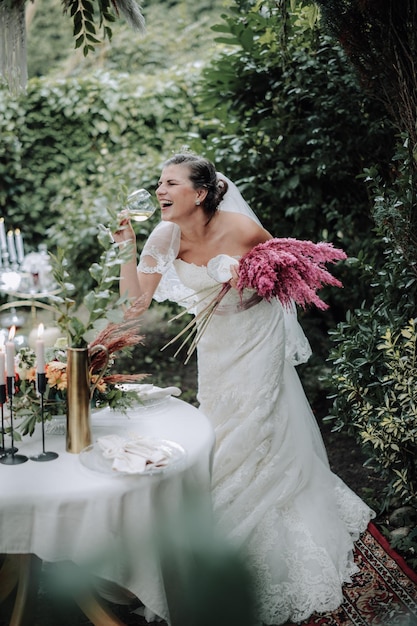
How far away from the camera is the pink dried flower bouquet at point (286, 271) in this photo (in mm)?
2715

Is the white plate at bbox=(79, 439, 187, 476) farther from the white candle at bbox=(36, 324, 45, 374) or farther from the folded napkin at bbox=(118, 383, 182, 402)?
the folded napkin at bbox=(118, 383, 182, 402)

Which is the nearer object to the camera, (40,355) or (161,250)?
(40,355)

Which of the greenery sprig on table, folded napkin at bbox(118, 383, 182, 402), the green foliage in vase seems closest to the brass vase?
the greenery sprig on table

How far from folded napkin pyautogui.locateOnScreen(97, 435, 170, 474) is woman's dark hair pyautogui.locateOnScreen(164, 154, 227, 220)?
4.41 feet

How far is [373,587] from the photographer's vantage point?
2.86m

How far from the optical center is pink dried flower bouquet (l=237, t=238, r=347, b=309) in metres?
2.71

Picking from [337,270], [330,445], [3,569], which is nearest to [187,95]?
[337,270]

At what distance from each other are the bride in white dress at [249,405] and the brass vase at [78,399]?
0.71 metres

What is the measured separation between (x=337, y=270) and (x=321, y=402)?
101cm

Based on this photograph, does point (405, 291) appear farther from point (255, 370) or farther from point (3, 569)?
point (3, 569)

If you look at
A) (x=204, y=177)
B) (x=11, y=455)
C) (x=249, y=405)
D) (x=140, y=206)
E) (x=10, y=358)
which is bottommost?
(x=249, y=405)

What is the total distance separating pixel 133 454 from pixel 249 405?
1.08m

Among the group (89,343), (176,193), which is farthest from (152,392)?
(176,193)

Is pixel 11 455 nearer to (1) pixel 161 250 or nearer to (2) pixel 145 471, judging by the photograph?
(2) pixel 145 471
